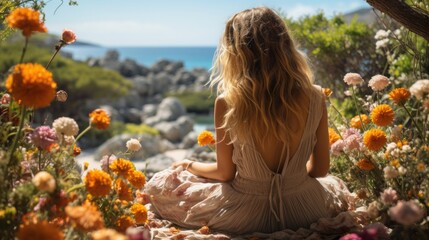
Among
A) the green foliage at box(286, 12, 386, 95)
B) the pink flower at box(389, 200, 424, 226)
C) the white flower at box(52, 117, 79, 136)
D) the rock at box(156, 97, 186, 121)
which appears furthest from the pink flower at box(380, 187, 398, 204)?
the rock at box(156, 97, 186, 121)

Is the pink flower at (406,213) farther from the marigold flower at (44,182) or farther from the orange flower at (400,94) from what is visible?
the marigold flower at (44,182)

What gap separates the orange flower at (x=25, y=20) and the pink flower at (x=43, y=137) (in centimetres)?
35

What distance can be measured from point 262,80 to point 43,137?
111cm

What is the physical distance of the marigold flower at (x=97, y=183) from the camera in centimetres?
168

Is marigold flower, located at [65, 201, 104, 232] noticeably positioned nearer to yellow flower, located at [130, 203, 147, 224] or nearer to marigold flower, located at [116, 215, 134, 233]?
marigold flower, located at [116, 215, 134, 233]

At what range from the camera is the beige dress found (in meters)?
2.60

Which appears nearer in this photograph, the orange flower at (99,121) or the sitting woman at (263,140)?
the orange flower at (99,121)

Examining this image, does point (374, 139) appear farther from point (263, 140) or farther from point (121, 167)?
point (121, 167)

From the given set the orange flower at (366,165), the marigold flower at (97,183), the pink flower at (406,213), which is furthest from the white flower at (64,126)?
the orange flower at (366,165)

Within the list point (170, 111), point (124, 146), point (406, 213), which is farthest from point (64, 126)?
point (170, 111)

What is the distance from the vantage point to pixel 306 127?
257cm

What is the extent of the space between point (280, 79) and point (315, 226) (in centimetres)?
76

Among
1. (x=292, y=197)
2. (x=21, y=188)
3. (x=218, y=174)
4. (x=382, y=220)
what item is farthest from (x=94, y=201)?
(x=382, y=220)

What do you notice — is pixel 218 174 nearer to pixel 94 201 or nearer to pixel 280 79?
pixel 280 79
